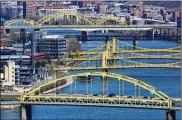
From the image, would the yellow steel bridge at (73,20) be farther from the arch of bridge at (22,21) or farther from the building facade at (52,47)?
the building facade at (52,47)

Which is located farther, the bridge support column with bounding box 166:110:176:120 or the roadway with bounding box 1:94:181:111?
the roadway with bounding box 1:94:181:111

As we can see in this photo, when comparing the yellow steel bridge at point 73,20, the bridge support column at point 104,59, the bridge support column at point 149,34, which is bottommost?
the bridge support column at point 149,34

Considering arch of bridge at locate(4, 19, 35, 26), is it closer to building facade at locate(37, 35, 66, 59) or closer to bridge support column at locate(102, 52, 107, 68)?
building facade at locate(37, 35, 66, 59)

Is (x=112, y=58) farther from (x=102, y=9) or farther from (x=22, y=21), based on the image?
(x=102, y=9)

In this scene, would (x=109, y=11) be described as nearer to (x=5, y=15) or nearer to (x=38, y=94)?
(x=5, y=15)

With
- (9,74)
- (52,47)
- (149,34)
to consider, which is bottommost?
(149,34)

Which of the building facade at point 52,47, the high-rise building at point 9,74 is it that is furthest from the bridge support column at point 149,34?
the high-rise building at point 9,74

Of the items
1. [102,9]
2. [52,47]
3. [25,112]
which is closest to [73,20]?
[102,9]

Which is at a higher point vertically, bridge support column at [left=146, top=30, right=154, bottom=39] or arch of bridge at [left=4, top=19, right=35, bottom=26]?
arch of bridge at [left=4, top=19, right=35, bottom=26]

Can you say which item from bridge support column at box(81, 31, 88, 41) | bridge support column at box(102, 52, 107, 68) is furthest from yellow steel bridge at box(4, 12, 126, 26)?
bridge support column at box(102, 52, 107, 68)

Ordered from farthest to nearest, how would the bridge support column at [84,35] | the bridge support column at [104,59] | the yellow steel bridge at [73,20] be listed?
the yellow steel bridge at [73,20] < the bridge support column at [84,35] < the bridge support column at [104,59]
